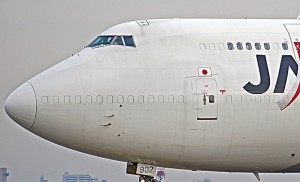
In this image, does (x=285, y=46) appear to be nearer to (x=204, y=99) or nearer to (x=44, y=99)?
(x=204, y=99)

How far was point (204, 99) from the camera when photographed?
27.8 meters

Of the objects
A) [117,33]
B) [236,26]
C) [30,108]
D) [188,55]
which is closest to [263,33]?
[236,26]

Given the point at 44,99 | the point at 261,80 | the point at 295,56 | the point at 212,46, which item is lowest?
the point at 44,99

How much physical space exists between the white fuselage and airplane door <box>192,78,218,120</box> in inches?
1.2

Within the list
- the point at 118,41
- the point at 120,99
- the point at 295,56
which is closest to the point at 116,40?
the point at 118,41

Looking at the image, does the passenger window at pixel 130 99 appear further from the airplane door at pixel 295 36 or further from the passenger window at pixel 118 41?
the airplane door at pixel 295 36

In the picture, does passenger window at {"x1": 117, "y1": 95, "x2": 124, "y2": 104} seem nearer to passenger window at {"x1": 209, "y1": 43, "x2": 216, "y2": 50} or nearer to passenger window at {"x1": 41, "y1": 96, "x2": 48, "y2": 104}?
passenger window at {"x1": 41, "y1": 96, "x2": 48, "y2": 104}

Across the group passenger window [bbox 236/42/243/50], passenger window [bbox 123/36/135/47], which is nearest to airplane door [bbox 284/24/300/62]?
passenger window [bbox 236/42/243/50]

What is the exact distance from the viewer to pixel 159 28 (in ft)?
94.6

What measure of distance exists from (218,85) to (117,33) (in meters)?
3.46

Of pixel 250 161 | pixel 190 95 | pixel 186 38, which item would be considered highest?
pixel 186 38

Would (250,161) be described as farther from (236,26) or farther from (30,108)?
(30,108)

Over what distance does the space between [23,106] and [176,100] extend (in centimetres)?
443

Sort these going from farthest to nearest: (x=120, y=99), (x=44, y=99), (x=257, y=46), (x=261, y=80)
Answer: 1. (x=257, y=46)
2. (x=261, y=80)
3. (x=120, y=99)
4. (x=44, y=99)
